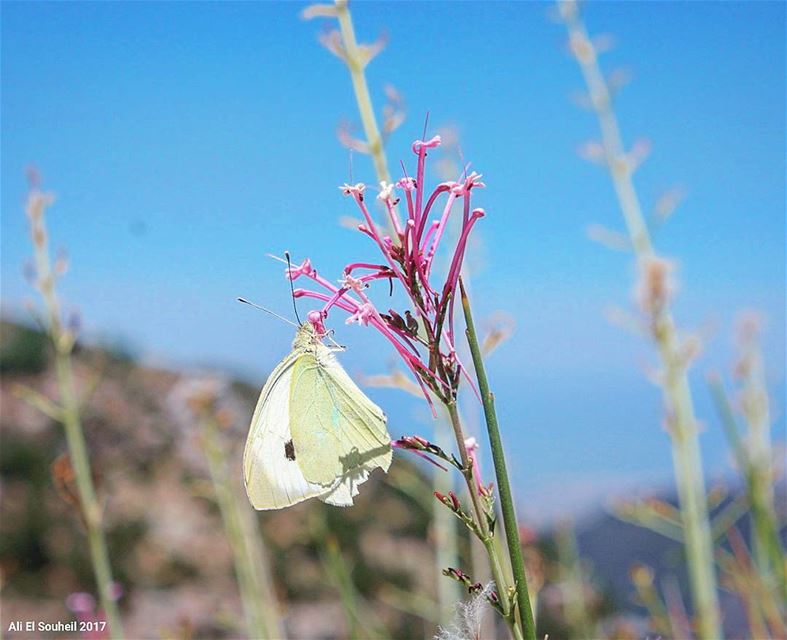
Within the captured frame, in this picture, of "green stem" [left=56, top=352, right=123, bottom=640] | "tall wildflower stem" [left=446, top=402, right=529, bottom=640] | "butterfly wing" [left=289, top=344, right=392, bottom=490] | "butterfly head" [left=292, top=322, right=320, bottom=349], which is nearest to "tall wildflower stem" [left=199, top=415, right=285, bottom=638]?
"green stem" [left=56, top=352, right=123, bottom=640]

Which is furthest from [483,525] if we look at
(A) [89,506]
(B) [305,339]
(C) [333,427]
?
(A) [89,506]

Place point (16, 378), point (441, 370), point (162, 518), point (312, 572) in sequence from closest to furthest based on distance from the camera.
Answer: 1. point (441, 370)
2. point (312, 572)
3. point (162, 518)
4. point (16, 378)

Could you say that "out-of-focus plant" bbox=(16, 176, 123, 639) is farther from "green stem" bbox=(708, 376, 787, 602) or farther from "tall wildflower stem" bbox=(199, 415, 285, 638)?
"green stem" bbox=(708, 376, 787, 602)

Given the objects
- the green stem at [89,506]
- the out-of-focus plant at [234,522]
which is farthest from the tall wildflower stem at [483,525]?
the green stem at [89,506]

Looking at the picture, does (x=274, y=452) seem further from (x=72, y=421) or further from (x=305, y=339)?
(x=72, y=421)

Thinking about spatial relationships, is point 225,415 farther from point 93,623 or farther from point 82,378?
point 82,378

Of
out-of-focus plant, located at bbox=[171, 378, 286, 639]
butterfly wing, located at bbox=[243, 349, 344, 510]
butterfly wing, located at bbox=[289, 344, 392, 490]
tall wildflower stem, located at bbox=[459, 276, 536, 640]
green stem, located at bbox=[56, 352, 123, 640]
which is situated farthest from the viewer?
out-of-focus plant, located at bbox=[171, 378, 286, 639]

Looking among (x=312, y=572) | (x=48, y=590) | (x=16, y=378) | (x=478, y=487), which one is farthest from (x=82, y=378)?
(x=478, y=487)

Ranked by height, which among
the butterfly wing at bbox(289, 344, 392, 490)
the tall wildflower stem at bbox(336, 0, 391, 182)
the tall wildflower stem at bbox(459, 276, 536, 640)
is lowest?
the tall wildflower stem at bbox(459, 276, 536, 640)
